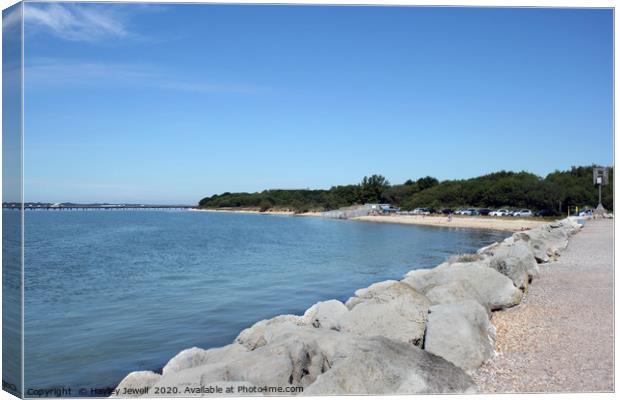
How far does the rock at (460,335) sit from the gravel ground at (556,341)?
15 centimetres

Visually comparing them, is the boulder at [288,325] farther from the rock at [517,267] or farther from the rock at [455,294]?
the rock at [517,267]

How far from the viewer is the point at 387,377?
5391 mm

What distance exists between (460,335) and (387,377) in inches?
48.6

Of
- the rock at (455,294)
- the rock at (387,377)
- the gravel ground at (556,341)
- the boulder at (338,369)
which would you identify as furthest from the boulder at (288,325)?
the gravel ground at (556,341)

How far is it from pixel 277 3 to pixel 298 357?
13.1 feet

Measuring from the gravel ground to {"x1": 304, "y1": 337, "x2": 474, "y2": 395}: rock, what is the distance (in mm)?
371

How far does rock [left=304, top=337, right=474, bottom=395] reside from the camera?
5.29 m

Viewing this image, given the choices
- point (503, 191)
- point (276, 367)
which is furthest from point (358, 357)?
point (503, 191)

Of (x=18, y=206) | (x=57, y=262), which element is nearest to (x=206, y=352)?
(x=18, y=206)

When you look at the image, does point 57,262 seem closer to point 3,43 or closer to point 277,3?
point 3,43

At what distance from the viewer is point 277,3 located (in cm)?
635

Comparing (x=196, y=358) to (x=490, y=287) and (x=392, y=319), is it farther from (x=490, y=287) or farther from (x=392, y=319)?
(x=490, y=287)

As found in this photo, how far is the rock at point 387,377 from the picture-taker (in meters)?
5.29

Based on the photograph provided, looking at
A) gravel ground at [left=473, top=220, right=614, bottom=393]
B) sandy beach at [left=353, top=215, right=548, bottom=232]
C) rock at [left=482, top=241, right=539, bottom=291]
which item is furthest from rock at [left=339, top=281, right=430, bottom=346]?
sandy beach at [left=353, top=215, right=548, bottom=232]
